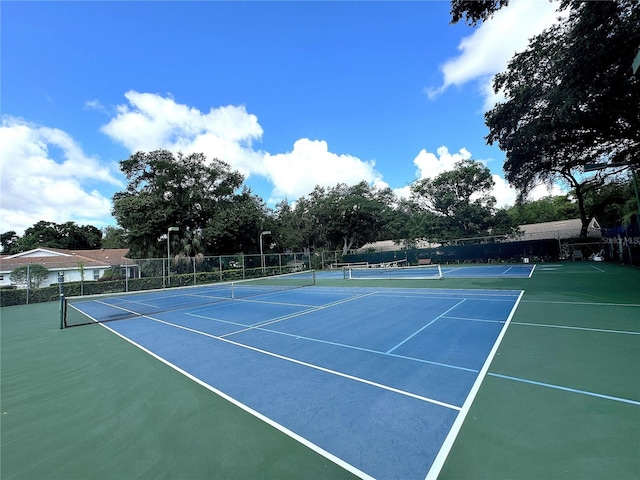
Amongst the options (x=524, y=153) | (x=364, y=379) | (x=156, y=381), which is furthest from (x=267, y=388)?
(x=524, y=153)

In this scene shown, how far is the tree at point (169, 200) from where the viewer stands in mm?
29469

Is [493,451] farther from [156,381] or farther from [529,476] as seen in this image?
[156,381]

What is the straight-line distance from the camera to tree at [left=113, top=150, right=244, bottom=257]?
29469mm

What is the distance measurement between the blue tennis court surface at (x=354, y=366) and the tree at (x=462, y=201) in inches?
1200

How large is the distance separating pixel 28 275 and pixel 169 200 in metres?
14.8

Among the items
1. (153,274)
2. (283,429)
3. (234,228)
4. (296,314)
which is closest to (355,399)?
(283,429)

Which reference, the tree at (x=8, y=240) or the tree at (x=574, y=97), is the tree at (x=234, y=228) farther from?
the tree at (x=8, y=240)

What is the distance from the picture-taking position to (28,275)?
64.4 ft

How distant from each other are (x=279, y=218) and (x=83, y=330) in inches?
1614

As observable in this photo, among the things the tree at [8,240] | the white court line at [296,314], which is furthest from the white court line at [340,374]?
the tree at [8,240]

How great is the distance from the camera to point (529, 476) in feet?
8.48

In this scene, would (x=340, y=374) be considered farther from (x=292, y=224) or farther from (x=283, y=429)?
(x=292, y=224)

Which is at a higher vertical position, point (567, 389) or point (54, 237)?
point (54, 237)

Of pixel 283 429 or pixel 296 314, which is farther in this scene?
pixel 296 314
